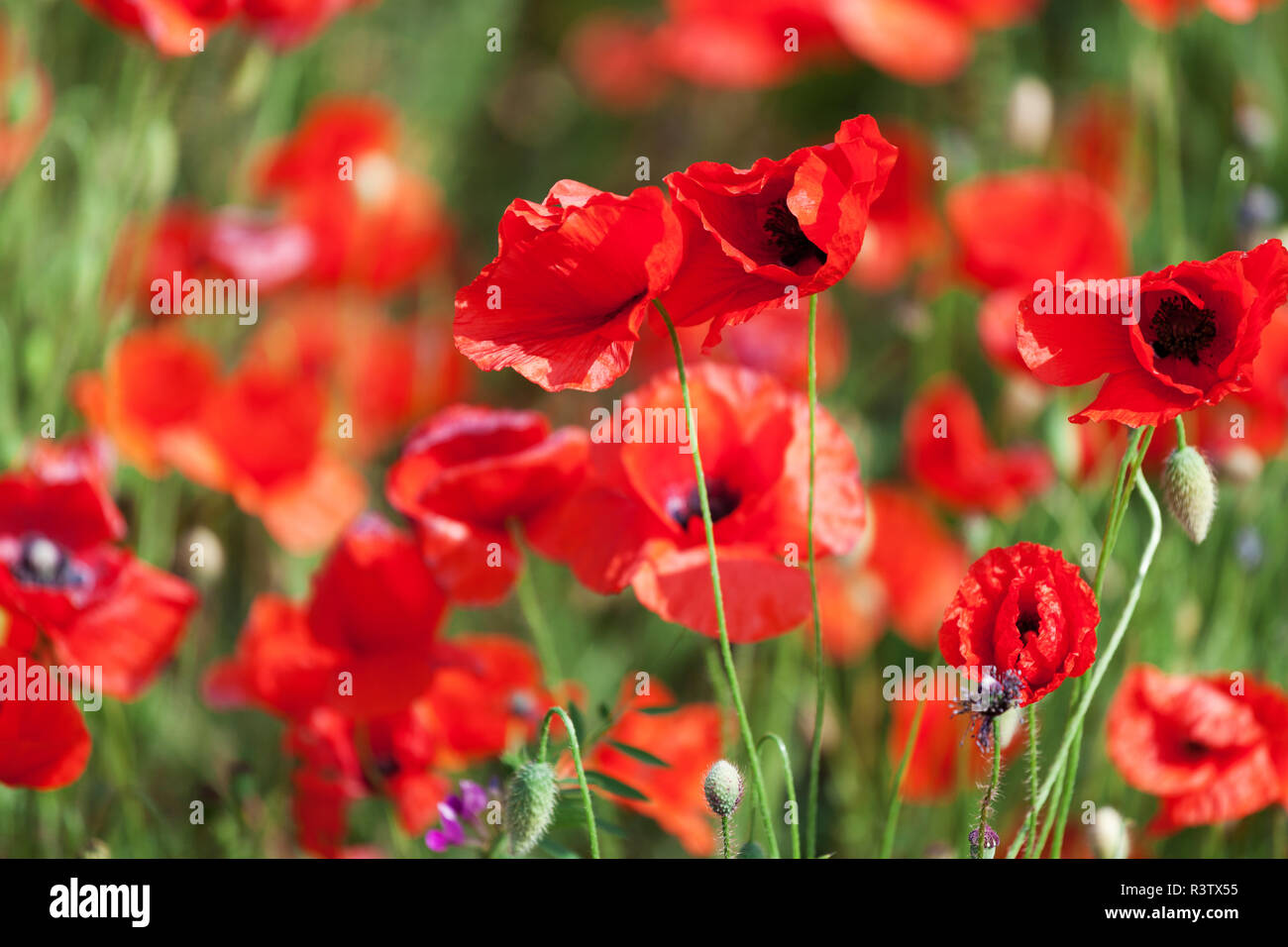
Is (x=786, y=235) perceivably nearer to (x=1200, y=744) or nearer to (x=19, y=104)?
(x=1200, y=744)

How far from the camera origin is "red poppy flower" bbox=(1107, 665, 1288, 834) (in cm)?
96

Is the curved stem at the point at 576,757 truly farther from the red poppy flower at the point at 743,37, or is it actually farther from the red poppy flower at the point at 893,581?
the red poppy flower at the point at 743,37

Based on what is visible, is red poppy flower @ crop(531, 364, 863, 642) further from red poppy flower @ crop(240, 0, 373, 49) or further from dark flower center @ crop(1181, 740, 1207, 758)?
red poppy flower @ crop(240, 0, 373, 49)

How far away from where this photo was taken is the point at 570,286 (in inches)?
32.2

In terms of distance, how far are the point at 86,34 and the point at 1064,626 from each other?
2071mm

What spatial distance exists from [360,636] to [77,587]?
0.23 m

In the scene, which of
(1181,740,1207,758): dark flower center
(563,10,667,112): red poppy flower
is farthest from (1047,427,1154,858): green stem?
(563,10,667,112): red poppy flower

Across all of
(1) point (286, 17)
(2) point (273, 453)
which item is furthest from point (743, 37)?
(2) point (273, 453)

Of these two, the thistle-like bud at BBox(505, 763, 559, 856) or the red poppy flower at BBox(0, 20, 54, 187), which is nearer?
the thistle-like bud at BBox(505, 763, 559, 856)

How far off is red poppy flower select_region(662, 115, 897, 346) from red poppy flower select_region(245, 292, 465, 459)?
115 centimetres

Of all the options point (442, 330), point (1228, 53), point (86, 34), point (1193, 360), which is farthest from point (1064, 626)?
point (86, 34)
